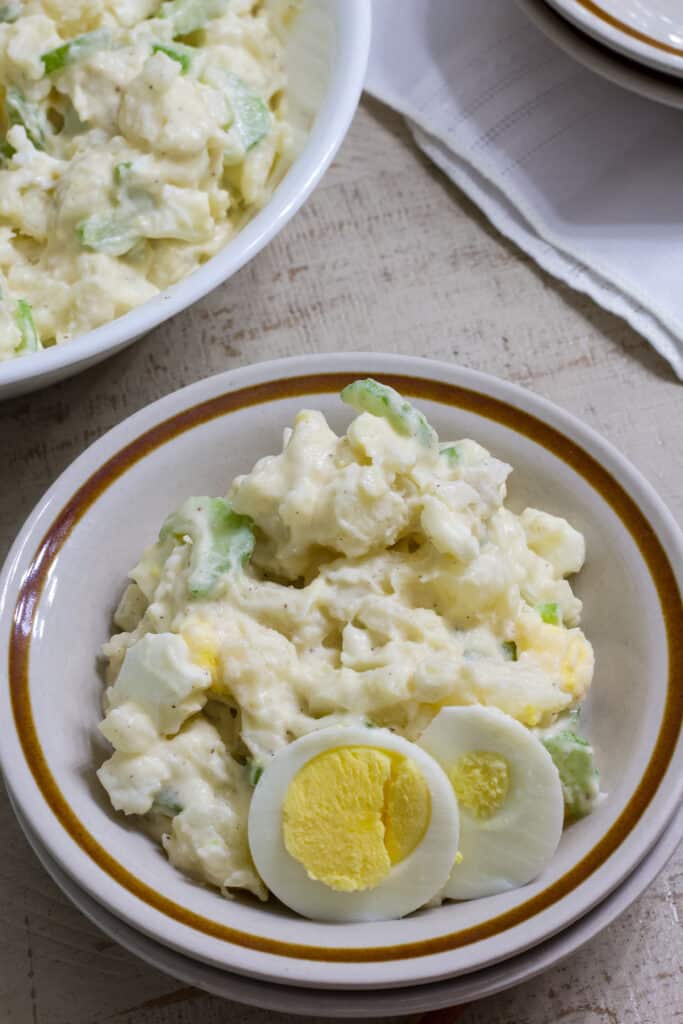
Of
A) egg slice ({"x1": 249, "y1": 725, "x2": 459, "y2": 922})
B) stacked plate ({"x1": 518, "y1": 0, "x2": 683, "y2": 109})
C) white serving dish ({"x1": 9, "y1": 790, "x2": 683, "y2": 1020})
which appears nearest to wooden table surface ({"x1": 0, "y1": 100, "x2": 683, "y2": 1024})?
stacked plate ({"x1": 518, "y1": 0, "x2": 683, "y2": 109})

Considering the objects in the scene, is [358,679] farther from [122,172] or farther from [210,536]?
[122,172]

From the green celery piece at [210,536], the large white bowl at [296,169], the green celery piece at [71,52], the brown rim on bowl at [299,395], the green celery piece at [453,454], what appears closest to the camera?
the brown rim on bowl at [299,395]

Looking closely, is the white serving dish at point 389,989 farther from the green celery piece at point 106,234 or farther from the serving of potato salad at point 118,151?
the green celery piece at point 106,234

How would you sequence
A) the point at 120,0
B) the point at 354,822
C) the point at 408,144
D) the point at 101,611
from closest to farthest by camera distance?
the point at 354,822, the point at 101,611, the point at 120,0, the point at 408,144

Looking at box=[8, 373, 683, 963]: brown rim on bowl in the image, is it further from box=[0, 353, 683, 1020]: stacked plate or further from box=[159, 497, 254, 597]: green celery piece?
box=[159, 497, 254, 597]: green celery piece

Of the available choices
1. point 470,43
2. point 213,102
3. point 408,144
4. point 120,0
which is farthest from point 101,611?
point 470,43

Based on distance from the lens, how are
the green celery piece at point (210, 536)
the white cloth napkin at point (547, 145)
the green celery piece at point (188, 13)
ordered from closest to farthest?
the green celery piece at point (210, 536), the green celery piece at point (188, 13), the white cloth napkin at point (547, 145)

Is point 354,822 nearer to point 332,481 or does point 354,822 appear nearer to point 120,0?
point 332,481

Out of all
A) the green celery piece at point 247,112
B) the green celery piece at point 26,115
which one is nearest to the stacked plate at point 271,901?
the green celery piece at point 247,112
